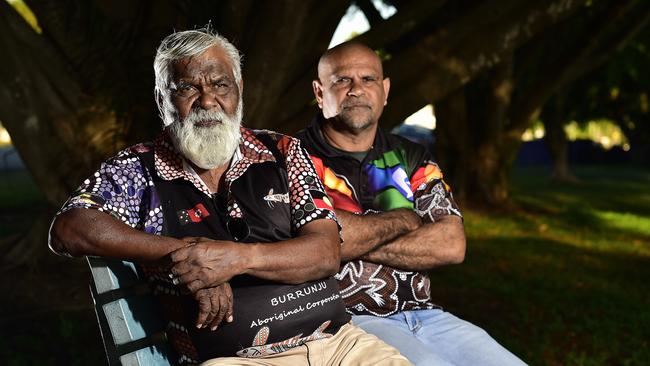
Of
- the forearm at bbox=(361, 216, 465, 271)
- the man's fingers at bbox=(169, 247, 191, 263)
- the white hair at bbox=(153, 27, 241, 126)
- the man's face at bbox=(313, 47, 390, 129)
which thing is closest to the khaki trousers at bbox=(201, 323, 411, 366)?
the man's fingers at bbox=(169, 247, 191, 263)

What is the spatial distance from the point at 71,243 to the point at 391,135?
1643mm

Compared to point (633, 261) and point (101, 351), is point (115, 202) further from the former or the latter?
point (633, 261)

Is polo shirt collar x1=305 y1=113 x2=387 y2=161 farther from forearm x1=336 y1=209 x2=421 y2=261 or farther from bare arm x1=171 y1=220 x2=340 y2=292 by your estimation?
bare arm x1=171 y1=220 x2=340 y2=292

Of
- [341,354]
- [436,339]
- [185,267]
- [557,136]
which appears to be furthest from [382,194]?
[557,136]

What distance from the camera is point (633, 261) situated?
1056cm

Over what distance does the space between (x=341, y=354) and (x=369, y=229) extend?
63 centimetres

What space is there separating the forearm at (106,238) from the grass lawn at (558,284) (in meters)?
4.02

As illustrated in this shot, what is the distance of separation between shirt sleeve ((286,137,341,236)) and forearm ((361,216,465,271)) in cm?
53

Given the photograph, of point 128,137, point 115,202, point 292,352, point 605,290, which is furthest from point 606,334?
point 115,202

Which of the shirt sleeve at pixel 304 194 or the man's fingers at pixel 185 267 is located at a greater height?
the shirt sleeve at pixel 304 194

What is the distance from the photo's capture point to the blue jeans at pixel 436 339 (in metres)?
3.15

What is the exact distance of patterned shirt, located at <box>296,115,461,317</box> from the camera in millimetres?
3377

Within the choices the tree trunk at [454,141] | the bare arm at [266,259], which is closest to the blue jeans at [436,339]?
the bare arm at [266,259]

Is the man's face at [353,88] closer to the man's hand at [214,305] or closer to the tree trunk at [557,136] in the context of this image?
the man's hand at [214,305]
